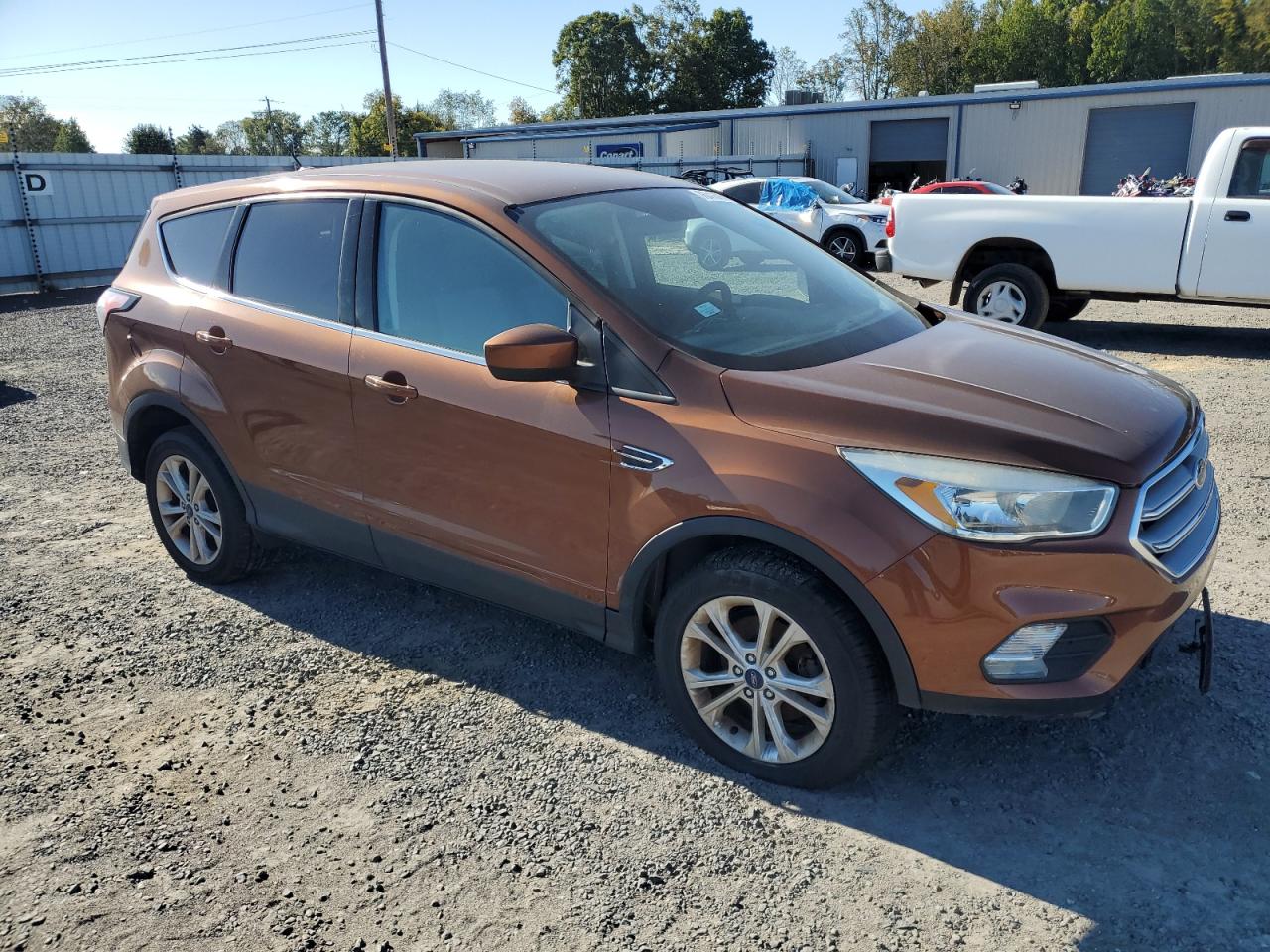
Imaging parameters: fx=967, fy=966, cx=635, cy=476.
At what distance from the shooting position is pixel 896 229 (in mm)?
10047

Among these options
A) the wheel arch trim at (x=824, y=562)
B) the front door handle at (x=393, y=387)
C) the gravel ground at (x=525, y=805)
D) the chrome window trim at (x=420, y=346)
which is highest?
the chrome window trim at (x=420, y=346)

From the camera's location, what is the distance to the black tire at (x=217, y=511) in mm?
4254

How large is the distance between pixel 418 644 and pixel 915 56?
80819 mm

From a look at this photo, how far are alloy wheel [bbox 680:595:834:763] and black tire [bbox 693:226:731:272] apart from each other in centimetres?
142

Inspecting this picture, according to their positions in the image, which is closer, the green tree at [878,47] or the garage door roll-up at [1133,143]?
the garage door roll-up at [1133,143]

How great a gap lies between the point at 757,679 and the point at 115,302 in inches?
139

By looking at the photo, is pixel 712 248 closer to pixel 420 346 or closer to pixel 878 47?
pixel 420 346

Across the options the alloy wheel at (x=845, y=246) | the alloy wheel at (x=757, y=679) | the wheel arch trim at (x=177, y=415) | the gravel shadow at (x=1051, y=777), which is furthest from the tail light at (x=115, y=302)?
the alloy wheel at (x=845, y=246)

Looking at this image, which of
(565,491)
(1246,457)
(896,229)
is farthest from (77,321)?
(1246,457)

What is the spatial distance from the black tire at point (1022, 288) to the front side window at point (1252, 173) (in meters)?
1.73

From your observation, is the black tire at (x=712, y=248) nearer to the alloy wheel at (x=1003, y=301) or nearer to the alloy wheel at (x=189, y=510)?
the alloy wheel at (x=189, y=510)

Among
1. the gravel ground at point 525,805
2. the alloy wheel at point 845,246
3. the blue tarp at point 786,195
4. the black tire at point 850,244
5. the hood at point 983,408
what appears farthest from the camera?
the blue tarp at point 786,195

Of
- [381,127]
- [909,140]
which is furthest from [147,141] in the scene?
[909,140]

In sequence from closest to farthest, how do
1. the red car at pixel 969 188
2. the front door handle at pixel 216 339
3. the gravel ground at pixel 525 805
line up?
1. the gravel ground at pixel 525 805
2. the front door handle at pixel 216 339
3. the red car at pixel 969 188
